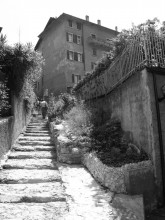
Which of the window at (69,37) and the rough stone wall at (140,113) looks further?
the window at (69,37)

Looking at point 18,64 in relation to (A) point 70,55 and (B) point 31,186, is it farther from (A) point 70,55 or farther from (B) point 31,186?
(A) point 70,55

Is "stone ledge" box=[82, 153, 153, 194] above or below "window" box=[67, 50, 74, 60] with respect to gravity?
below

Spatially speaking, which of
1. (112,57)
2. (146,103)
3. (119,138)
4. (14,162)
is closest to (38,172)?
(14,162)

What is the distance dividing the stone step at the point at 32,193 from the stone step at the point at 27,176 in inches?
8.6

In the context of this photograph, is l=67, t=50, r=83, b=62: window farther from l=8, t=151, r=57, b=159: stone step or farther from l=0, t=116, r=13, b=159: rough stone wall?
l=8, t=151, r=57, b=159: stone step

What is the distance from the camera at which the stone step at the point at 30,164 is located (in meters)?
6.62

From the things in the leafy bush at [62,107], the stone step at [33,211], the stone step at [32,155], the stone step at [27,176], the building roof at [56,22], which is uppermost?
the building roof at [56,22]

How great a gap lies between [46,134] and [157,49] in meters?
6.61

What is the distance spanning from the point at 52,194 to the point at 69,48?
85.1 ft

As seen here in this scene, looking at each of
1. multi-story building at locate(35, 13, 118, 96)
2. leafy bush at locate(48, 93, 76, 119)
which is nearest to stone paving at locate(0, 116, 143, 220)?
leafy bush at locate(48, 93, 76, 119)

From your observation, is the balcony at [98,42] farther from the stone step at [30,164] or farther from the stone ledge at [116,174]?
the stone ledge at [116,174]

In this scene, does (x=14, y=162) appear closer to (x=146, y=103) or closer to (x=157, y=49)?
(x=146, y=103)

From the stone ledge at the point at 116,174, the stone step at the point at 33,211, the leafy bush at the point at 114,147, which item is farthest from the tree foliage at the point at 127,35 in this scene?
the stone step at the point at 33,211

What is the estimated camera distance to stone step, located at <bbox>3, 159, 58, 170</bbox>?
662cm
